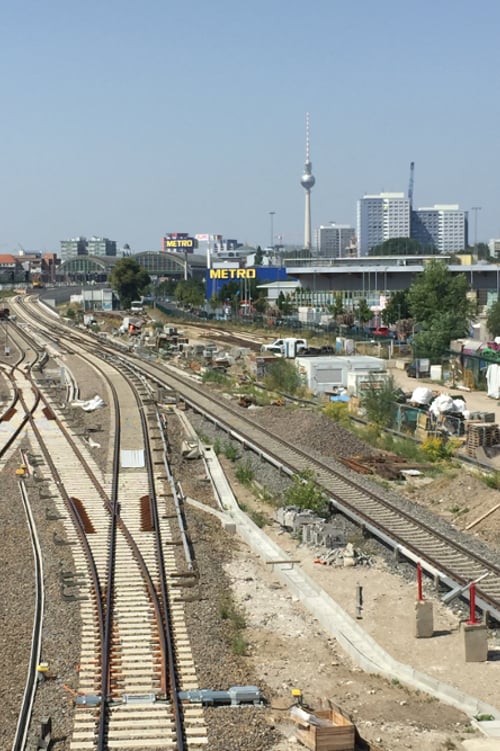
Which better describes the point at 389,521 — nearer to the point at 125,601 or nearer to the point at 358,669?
the point at 125,601

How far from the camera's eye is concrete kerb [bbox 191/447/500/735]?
1078 centimetres

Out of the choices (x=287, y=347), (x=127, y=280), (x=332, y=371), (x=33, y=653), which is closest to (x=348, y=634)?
(x=33, y=653)

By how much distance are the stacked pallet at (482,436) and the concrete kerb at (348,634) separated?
8519 millimetres

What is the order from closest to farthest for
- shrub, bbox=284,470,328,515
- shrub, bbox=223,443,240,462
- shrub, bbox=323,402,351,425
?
shrub, bbox=284,470,328,515 → shrub, bbox=223,443,240,462 → shrub, bbox=323,402,351,425

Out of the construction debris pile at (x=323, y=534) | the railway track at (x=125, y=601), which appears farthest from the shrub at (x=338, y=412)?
the construction debris pile at (x=323, y=534)

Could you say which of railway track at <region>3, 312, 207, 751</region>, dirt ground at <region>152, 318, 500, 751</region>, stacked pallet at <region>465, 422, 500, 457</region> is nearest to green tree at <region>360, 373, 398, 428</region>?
stacked pallet at <region>465, 422, 500, 457</region>

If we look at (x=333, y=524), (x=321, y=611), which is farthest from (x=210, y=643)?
(x=333, y=524)

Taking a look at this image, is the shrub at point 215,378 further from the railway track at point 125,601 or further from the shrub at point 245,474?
the shrub at point 245,474

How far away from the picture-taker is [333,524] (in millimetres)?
Result: 18094

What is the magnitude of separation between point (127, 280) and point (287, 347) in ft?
171

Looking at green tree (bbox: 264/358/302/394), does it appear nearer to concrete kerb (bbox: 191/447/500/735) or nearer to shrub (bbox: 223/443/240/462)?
shrub (bbox: 223/443/240/462)

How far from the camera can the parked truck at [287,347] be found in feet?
161

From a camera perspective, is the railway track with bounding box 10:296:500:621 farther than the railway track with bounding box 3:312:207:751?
Yes

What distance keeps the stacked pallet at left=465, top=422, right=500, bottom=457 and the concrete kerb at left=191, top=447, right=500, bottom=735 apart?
8.52m
